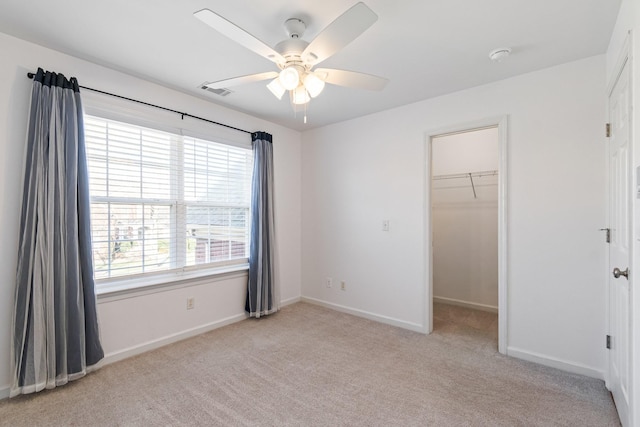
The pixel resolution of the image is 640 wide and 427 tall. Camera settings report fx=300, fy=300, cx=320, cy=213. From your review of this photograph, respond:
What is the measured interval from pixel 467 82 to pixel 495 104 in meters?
0.33

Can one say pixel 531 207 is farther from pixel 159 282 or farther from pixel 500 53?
pixel 159 282

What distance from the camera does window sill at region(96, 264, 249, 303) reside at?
2553mm

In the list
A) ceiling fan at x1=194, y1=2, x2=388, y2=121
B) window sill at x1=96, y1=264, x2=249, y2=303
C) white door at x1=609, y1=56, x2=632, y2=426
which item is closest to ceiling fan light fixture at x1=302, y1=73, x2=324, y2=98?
ceiling fan at x1=194, y1=2, x2=388, y2=121

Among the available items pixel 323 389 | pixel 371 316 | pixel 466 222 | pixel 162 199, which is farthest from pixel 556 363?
pixel 162 199

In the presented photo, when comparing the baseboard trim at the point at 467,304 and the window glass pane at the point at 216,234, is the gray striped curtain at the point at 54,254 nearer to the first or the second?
the window glass pane at the point at 216,234

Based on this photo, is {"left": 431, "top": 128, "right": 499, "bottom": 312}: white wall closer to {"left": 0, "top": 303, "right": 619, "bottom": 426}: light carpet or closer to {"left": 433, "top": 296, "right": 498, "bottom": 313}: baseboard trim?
{"left": 433, "top": 296, "right": 498, "bottom": 313}: baseboard trim

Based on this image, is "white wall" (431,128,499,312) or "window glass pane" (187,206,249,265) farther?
"white wall" (431,128,499,312)

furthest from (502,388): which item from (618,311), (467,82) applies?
(467,82)

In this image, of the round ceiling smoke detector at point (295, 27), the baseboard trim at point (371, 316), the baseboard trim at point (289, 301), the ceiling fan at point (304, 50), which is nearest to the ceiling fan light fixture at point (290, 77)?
the ceiling fan at point (304, 50)

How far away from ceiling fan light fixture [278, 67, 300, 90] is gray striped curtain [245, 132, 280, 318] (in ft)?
6.57

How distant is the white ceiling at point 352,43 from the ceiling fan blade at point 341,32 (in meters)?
0.34

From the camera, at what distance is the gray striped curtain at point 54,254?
6.77 feet

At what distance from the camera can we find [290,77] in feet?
5.56

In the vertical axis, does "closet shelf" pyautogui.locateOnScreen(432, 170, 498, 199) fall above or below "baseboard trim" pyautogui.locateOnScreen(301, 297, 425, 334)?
above
